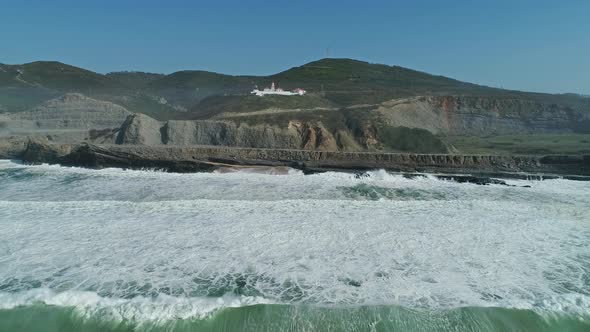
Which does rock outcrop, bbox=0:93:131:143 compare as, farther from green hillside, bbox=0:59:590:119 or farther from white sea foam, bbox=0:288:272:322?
white sea foam, bbox=0:288:272:322

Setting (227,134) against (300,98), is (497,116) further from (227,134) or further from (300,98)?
(227,134)

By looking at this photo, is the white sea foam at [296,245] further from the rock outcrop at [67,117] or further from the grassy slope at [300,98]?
the rock outcrop at [67,117]

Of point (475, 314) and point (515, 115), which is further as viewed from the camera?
point (515, 115)

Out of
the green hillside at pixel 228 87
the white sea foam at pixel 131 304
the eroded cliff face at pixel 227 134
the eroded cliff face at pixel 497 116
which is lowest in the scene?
the white sea foam at pixel 131 304

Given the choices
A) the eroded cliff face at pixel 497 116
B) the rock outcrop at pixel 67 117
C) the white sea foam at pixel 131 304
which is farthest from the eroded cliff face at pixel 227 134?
the white sea foam at pixel 131 304

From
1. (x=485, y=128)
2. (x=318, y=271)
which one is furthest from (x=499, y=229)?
(x=485, y=128)

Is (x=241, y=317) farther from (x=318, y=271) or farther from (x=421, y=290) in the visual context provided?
(x=421, y=290)

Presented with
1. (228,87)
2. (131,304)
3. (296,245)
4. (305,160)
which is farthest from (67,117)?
(228,87)
